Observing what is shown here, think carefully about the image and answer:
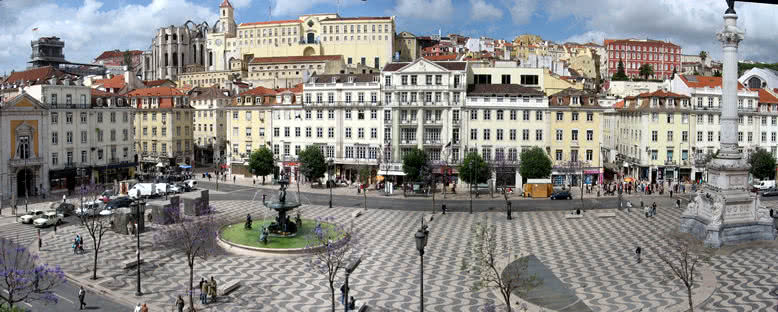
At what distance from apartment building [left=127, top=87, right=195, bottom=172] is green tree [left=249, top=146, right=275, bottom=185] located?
64.5ft

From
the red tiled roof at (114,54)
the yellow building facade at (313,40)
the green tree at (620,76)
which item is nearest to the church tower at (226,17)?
the yellow building facade at (313,40)

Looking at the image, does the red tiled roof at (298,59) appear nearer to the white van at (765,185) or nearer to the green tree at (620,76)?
the green tree at (620,76)

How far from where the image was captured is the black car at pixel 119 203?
49375 mm

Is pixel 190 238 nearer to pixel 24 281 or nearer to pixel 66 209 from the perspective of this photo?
pixel 24 281

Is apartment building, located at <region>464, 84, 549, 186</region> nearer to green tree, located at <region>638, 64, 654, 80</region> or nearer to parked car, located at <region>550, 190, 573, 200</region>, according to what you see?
parked car, located at <region>550, 190, 573, 200</region>

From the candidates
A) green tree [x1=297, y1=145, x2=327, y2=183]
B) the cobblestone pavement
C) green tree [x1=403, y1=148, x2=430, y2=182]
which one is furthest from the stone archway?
the cobblestone pavement

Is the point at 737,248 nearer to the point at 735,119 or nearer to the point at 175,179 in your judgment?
the point at 735,119

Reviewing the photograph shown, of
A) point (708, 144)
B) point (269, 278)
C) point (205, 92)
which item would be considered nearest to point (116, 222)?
point (269, 278)

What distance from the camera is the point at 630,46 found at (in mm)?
154375

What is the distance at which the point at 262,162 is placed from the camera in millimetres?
68000

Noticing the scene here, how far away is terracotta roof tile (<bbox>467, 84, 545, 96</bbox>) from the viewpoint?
2604 inches

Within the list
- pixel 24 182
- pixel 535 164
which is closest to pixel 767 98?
pixel 535 164

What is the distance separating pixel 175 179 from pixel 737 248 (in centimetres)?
5623

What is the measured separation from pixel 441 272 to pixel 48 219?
2931cm
